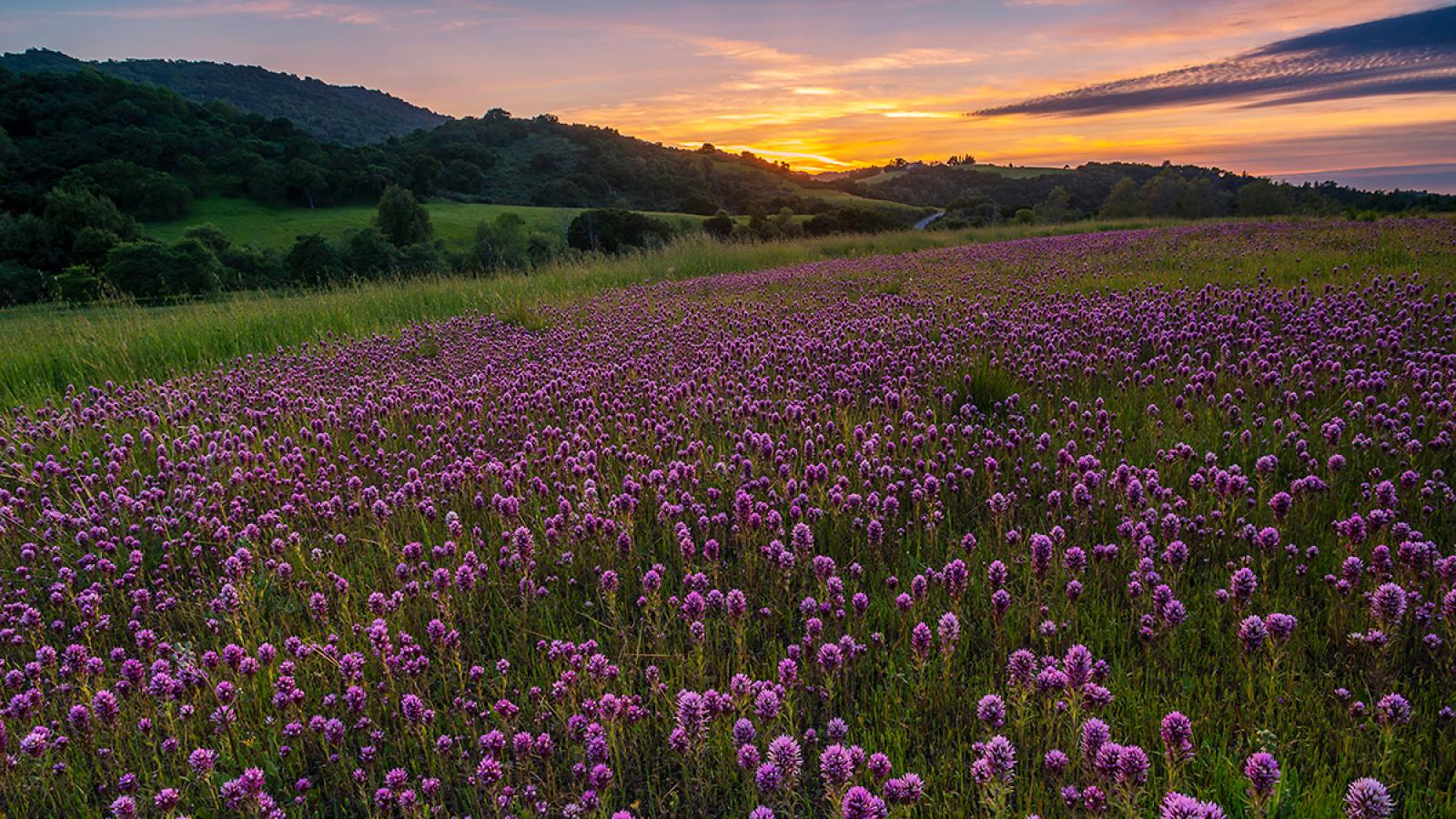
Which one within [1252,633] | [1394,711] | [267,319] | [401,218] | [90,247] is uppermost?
[401,218]

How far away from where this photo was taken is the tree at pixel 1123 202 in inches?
1915

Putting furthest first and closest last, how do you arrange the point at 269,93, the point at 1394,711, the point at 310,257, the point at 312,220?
the point at 269,93
the point at 312,220
the point at 310,257
the point at 1394,711

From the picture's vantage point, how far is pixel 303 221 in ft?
244

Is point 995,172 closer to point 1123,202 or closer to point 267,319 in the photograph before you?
point 1123,202

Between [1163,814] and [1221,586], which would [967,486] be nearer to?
[1221,586]

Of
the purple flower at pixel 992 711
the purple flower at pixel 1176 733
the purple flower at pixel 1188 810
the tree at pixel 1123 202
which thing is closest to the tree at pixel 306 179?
the tree at pixel 1123 202

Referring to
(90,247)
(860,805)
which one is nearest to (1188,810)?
(860,805)

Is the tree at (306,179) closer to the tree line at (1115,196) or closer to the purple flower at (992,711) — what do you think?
the tree line at (1115,196)

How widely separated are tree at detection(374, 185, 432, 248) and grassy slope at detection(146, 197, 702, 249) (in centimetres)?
260

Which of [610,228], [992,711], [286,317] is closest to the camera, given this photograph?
[992,711]

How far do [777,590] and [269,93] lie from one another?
672ft

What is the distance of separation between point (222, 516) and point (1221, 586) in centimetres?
595

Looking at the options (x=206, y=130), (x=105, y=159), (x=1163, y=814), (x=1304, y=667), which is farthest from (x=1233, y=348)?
(x=206, y=130)

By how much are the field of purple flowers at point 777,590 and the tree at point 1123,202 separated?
47.6 metres
